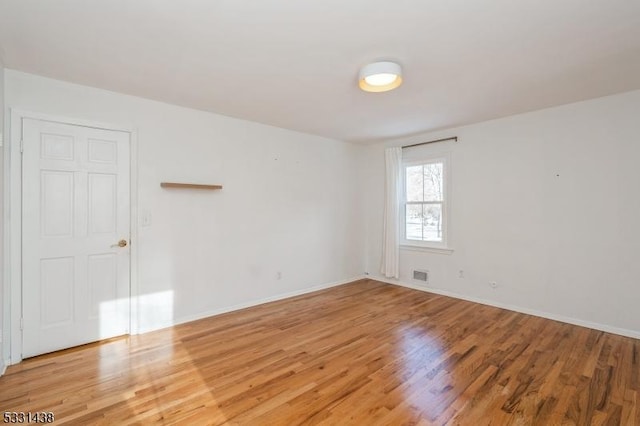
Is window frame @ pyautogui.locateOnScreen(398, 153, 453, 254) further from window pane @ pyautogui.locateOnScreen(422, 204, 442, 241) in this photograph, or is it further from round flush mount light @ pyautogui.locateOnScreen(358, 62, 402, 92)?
round flush mount light @ pyautogui.locateOnScreen(358, 62, 402, 92)

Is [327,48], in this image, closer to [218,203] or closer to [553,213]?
[218,203]

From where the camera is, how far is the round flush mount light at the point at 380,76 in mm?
2463

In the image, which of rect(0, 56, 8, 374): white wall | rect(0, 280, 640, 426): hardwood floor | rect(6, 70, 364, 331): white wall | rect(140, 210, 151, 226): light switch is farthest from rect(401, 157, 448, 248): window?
rect(0, 56, 8, 374): white wall

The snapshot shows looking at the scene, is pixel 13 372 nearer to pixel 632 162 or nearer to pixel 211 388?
pixel 211 388

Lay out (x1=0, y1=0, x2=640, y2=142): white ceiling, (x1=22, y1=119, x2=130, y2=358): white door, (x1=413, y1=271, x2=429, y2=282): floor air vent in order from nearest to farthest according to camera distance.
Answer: (x1=0, y1=0, x2=640, y2=142): white ceiling → (x1=22, y1=119, x2=130, y2=358): white door → (x1=413, y1=271, x2=429, y2=282): floor air vent

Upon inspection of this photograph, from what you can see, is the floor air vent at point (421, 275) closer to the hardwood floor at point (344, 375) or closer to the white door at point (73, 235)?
the hardwood floor at point (344, 375)

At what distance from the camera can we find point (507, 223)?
4039 mm

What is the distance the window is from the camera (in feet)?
15.5

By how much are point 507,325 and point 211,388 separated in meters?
3.20

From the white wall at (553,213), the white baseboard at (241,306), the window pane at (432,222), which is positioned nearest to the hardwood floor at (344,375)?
the white baseboard at (241,306)

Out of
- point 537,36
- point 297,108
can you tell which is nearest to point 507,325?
point 537,36

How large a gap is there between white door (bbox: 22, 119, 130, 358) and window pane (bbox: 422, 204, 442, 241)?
4.18m

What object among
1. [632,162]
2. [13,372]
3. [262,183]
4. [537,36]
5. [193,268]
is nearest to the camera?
[537,36]

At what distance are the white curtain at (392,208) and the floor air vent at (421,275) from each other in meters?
0.30
